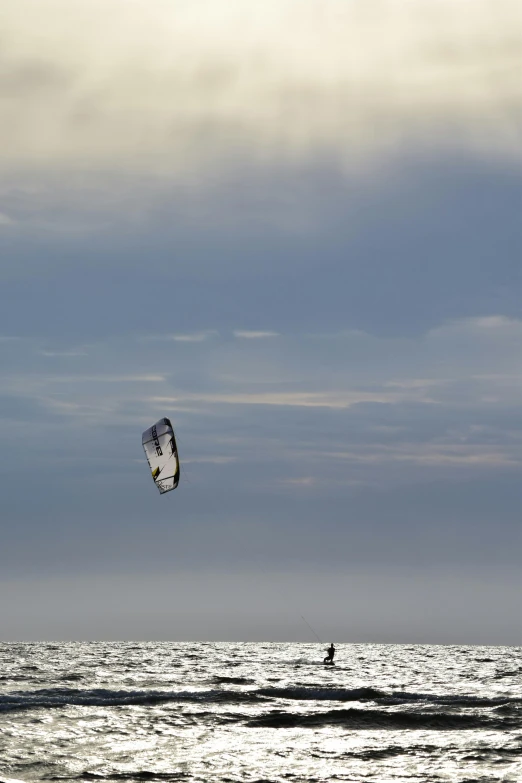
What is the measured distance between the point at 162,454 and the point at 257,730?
1319 cm

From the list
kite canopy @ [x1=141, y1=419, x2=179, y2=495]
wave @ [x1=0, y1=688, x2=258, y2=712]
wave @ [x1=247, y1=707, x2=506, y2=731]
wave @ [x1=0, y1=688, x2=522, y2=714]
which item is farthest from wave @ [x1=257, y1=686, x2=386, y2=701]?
kite canopy @ [x1=141, y1=419, x2=179, y2=495]

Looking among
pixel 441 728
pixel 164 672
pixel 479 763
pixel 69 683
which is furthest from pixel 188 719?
pixel 164 672

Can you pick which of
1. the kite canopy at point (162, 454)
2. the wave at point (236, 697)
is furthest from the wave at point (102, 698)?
the kite canopy at point (162, 454)

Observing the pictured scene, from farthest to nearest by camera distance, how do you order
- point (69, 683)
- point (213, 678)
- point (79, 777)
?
point (213, 678), point (69, 683), point (79, 777)

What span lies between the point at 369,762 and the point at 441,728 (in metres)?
8.65

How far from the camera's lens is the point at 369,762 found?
27.2 m

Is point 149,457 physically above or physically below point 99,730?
above

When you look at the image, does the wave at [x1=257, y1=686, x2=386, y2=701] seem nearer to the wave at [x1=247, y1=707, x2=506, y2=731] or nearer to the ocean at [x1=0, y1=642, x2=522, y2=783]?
the ocean at [x1=0, y1=642, x2=522, y2=783]

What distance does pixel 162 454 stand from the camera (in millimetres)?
40812

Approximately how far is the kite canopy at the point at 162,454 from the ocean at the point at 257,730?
32.9 feet

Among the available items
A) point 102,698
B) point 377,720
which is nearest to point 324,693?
point 377,720

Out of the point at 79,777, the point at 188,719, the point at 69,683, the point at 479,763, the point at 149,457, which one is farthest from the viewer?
the point at 69,683

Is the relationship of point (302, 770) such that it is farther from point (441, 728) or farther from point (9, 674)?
point (9, 674)

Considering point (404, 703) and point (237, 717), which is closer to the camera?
point (237, 717)
